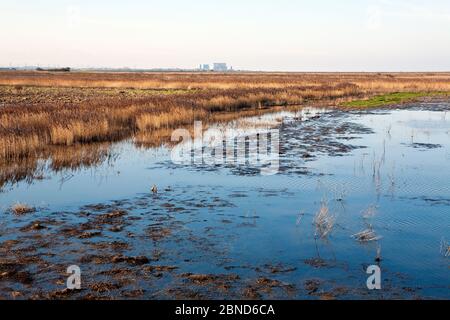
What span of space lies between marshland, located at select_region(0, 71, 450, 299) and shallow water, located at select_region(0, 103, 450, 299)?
3cm

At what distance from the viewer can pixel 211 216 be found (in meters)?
9.41

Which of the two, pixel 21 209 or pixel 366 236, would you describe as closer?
pixel 366 236

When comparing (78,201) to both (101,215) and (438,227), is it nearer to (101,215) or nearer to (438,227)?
(101,215)

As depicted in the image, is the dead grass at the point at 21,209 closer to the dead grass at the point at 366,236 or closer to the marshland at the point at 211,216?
the marshland at the point at 211,216

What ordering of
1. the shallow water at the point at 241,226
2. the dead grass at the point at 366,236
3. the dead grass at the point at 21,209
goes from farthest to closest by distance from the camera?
the dead grass at the point at 21,209
the dead grass at the point at 366,236
the shallow water at the point at 241,226

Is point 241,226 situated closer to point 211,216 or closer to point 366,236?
point 211,216

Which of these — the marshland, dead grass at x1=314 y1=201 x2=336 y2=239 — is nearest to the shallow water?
the marshland

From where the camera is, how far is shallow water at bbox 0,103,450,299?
6.38 metres

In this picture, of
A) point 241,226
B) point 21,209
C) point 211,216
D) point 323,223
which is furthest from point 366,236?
point 21,209

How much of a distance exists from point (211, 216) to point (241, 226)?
83cm

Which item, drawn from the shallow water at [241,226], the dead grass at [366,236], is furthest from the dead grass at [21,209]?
the dead grass at [366,236]

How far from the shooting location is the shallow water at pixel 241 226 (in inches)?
251

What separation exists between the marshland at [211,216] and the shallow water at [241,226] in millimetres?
31

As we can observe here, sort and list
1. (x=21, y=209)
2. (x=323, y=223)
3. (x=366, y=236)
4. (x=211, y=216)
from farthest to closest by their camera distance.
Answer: (x=21, y=209) < (x=211, y=216) < (x=323, y=223) < (x=366, y=236)
